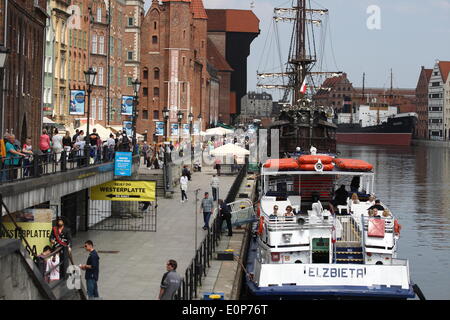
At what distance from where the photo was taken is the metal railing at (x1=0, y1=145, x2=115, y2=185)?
21.0 metres

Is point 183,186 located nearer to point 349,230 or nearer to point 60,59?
point 349,230

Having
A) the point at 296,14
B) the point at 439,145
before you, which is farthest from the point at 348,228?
the point at 439,145

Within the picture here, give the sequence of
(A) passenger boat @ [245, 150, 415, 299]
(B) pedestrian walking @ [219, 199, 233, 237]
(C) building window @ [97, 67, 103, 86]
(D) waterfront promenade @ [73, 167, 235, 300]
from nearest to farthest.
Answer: (D) waterfront promenade @ [73, 167, 235, 300] → (A) passenger boat @ [245, 150, 415, 299] → (B) pedestrian walking @ [219, 199, 233, 237] → (C) building window @ [97, 67, 103, 86]

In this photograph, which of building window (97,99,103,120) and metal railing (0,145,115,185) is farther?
building window (97,99,103,120)

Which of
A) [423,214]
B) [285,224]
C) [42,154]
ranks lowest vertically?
[423,214]

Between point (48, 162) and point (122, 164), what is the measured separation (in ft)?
30.9

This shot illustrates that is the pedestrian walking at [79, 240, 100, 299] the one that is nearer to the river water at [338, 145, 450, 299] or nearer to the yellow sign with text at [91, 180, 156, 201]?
the yellow sign with text at [91, 180, 156, 201]

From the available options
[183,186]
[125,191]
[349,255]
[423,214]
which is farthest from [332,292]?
[423,214]

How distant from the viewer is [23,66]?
3872 centimetres

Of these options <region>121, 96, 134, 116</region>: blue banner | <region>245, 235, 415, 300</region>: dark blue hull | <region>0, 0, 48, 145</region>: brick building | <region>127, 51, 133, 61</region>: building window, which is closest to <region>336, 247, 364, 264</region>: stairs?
<region>245, 235, 415, 300</region>: dark blue hull

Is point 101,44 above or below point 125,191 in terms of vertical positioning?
above

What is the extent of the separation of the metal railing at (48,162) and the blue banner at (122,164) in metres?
0.37

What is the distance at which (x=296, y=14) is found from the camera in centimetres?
10494

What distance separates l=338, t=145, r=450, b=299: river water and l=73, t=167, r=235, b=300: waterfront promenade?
9.32 meters
